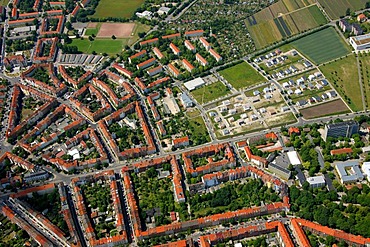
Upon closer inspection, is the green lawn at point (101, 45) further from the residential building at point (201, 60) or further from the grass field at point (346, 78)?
the grass field at point (346, 78)

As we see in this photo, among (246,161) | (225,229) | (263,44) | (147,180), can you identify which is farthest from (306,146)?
(263,44)

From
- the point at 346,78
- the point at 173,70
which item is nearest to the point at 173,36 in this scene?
the point at 173,70

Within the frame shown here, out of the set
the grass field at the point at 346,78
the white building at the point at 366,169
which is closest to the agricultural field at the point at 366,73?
the grass field at the point at 346,78

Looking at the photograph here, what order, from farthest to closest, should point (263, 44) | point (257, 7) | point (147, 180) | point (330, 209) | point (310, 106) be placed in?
point (257, 7) → point (263, 44) → point (310, 106) → point (147, 180) → point (330, 209)

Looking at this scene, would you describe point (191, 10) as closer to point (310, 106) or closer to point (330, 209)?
point (310, 106)

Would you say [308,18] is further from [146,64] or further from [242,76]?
[146,64]

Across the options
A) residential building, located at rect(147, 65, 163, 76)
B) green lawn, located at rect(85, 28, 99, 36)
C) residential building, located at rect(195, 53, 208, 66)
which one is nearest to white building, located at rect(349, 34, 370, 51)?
residential building, located at rect(195, 53, 208, 66)
